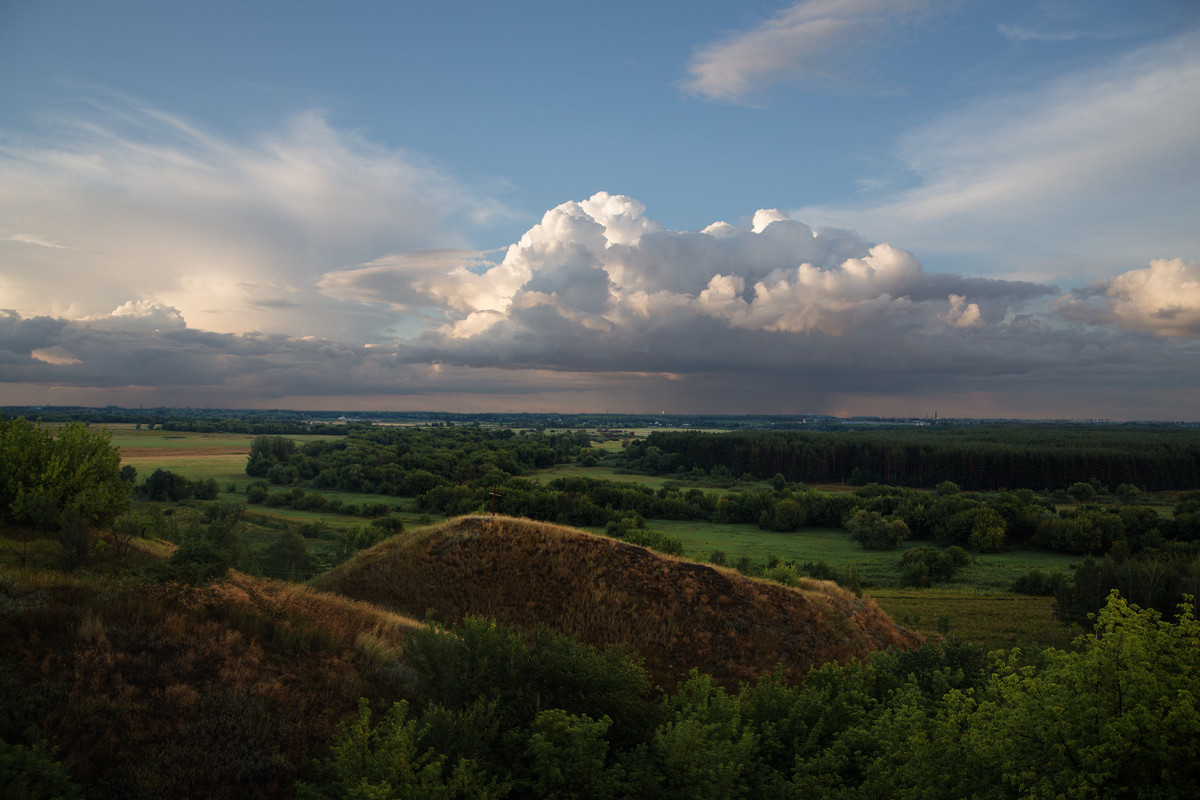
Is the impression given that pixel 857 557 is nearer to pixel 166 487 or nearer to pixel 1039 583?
pixel 1039 583

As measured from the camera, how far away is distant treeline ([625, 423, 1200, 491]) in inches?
4205

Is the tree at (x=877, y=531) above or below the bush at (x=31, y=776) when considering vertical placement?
below

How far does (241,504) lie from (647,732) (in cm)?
8469

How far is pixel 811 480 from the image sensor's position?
5032 inches

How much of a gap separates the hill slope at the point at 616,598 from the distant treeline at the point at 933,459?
103 meters

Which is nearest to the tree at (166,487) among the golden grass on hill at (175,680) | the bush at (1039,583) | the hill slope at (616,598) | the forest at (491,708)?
the hill slope at (616,598)

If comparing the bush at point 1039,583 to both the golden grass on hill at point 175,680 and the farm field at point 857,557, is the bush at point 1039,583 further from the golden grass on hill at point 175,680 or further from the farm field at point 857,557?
the golden grass on hill at point 175,680

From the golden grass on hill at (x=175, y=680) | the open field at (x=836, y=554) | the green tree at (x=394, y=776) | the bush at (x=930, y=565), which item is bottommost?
the open field at (x=836, y=554)

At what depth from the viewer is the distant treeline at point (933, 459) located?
350ft

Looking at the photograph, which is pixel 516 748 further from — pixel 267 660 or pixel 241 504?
pixel 241 504

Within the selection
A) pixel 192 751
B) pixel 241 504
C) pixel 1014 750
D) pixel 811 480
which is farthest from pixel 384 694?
pixel 811 480

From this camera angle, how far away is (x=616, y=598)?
2267 centimetres

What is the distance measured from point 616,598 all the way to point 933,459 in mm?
115711

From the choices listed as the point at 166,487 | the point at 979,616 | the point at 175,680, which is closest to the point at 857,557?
the point at 979,616
